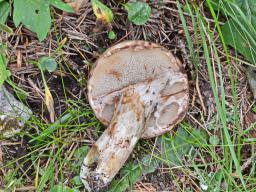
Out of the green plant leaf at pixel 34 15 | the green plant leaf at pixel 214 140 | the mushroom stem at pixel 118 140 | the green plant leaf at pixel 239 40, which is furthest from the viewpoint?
the green plant leaf at pixel 214 140

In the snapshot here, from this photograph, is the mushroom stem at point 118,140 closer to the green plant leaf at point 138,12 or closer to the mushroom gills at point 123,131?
the mushroom gills at point 123,131

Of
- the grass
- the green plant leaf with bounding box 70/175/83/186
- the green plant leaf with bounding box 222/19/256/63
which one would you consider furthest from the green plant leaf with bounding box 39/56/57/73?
the green plant leaf with bounding box 222/19/256/63

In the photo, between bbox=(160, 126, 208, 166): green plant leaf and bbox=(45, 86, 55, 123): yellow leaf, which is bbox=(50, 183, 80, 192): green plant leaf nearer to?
bbox=(45, 86, 55, 123): yellow leaf

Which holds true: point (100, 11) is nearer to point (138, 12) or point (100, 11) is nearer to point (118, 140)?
point (138, 12)

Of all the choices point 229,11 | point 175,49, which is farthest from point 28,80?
point 229,11

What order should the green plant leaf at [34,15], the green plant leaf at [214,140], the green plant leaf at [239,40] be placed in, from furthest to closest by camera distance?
the green plant leaf at [214,140]
the green plant leaf at [239,40]
the green plant leaf at [34,15]

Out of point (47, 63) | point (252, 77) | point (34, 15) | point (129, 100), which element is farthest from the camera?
point (252, 77)

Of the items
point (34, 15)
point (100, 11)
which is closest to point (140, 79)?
point (100, 11)

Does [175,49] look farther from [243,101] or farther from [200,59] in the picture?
[243,101]

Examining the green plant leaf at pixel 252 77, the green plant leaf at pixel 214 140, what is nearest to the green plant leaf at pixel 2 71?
the green plant leaf at pixel 214 140
